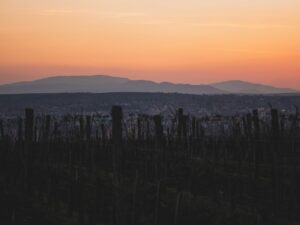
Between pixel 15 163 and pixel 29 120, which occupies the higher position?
pixel 29 120

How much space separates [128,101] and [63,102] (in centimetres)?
1020

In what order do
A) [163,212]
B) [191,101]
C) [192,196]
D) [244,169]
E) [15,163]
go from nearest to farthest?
[163,212]
[192,196]
[15,163]
[244,169]
[191,101]

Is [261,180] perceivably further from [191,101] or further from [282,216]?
[191,101]

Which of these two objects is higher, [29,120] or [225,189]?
[29,120]

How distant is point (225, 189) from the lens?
14.8 meters

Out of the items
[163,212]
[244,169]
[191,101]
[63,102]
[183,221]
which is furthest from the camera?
[191,101]

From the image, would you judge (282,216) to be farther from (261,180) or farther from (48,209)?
(48,209)

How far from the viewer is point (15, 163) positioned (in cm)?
1609

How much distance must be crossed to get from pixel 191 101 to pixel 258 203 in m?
68.2

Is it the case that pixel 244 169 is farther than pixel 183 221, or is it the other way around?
pixel 244 169

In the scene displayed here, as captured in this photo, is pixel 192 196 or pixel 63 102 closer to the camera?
pixel 192 196

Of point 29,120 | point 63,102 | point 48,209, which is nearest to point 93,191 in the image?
point 48,209

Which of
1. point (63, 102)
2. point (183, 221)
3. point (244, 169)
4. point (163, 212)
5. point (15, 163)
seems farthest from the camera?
point (63, 102)

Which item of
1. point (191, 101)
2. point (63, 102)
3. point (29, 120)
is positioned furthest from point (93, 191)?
point (191, 101)
